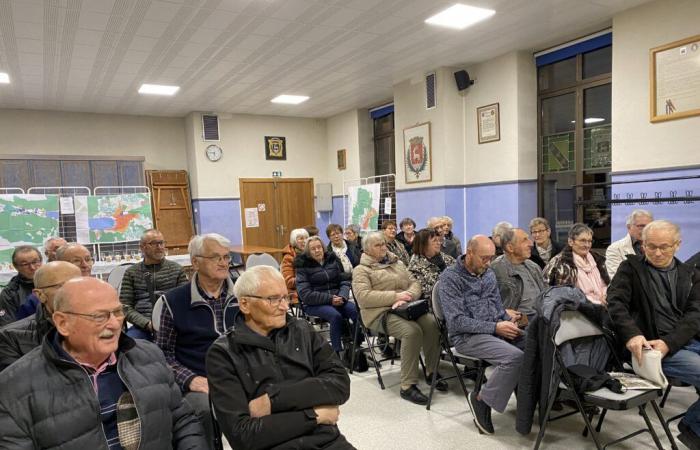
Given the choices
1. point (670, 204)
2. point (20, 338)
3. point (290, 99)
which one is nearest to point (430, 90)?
point (290, 99)

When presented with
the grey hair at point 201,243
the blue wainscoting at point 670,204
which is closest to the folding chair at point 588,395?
the grey hair at point 201,243

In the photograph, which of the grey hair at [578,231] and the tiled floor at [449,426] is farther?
the grey hair at [578,231]

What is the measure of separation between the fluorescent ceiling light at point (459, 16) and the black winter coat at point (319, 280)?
2715mm

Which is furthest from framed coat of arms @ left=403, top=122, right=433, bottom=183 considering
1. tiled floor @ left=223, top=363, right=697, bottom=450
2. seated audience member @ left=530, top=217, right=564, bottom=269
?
tiled floor @ left=223, top=363, right=697, bottom=450

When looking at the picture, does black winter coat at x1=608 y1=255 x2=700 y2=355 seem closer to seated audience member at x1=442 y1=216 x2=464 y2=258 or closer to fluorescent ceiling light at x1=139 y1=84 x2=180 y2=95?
seated audience member at x1=442 y1=216 x2=464 y2=258

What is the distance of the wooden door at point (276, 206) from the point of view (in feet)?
30.3

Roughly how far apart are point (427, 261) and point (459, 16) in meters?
2.70

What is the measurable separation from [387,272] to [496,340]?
1.10 meters

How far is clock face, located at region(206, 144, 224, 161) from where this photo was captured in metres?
8.72

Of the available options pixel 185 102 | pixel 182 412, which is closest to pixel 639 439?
pixel 182 412

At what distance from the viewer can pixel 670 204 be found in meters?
4.37

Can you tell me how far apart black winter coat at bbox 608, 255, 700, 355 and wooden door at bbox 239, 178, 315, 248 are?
7526 mm

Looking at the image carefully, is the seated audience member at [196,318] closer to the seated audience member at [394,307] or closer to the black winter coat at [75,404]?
the black winter coat at [75,404]

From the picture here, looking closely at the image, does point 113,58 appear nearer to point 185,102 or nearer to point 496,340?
point 185,102
